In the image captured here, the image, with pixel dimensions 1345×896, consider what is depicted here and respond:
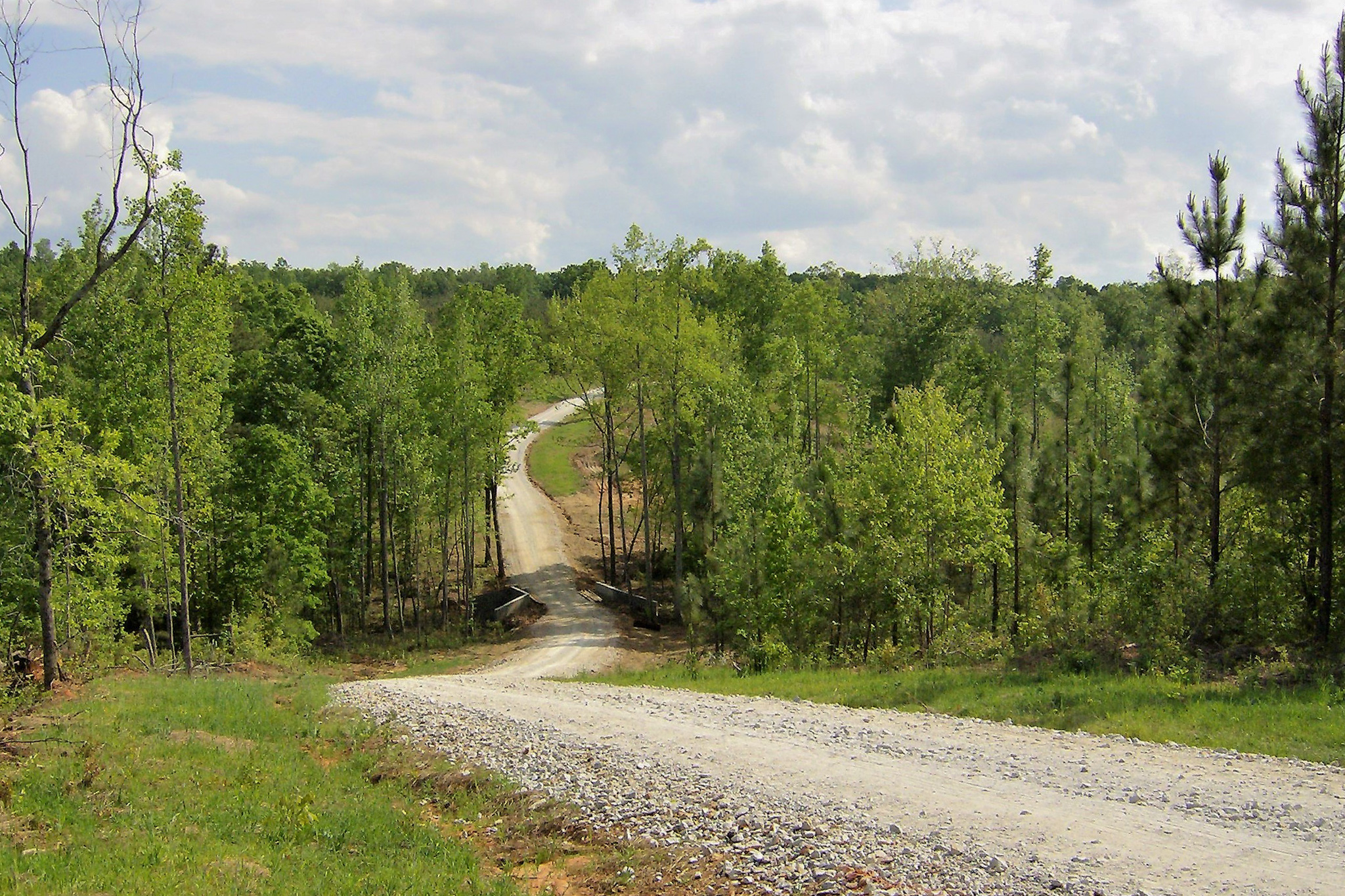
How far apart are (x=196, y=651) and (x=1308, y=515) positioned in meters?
29.7

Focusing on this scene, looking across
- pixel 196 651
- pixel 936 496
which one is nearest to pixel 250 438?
pixel 196 651

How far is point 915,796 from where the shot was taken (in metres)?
10.6

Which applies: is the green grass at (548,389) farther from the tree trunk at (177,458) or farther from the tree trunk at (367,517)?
the tree trunk at (177,458)

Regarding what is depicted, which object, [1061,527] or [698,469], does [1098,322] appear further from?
[698,469]

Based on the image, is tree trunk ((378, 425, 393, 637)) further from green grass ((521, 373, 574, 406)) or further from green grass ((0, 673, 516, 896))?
green grass ((0, 673, 516, 896))

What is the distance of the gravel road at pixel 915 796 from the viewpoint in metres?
8.42

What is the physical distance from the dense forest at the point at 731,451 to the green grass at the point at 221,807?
400cm

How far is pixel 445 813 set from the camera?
1177 centimetres

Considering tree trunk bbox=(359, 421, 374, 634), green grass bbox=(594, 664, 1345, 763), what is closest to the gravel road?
green grass bbox=(594, 664, 1345, 763)

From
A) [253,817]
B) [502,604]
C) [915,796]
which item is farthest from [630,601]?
[915,796]

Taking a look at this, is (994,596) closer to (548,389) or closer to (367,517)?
(548,389)

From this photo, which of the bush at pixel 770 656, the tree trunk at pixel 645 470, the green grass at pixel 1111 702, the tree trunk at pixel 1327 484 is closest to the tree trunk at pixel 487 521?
the tree trunk at pixel 645 470

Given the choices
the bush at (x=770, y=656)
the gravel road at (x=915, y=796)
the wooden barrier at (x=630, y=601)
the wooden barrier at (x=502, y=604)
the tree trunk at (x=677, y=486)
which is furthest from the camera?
the wooden barrier at (x=502, y=604)

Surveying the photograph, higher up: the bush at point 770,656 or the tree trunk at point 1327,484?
the tree trunk at point 1327,484
